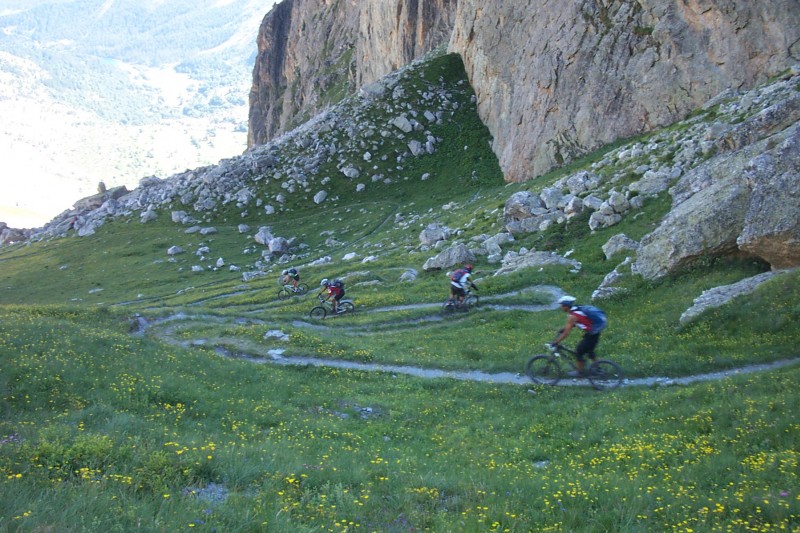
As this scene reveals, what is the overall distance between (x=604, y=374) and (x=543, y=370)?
230cm

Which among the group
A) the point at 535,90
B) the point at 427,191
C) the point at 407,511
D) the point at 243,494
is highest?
the point at 535,90

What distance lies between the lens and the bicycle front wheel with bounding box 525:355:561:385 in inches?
811

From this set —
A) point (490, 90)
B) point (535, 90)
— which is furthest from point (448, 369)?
point (490, 90)

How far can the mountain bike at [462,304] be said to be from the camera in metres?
31.5

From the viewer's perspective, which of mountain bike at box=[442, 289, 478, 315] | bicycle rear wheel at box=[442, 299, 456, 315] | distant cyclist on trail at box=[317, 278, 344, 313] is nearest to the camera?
mountain bike at box=[442, 289, 478, 315]

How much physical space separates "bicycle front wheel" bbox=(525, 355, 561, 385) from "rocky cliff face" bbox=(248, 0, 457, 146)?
99.4 metres

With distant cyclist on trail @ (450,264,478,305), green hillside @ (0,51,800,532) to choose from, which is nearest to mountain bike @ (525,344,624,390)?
green hillside @ (0,51,800,532)

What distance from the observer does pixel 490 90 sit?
80.4m

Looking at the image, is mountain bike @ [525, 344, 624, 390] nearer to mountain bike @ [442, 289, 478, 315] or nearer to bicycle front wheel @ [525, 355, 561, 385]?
bicycle front wheel @ [525, 355, 561, 385]

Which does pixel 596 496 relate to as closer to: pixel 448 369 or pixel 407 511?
pixel 407 511

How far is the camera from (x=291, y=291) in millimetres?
45750

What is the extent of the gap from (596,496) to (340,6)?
181 m

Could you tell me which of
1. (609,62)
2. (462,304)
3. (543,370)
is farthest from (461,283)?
(609,62)

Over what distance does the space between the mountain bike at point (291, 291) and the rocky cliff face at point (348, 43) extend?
79453 mm
